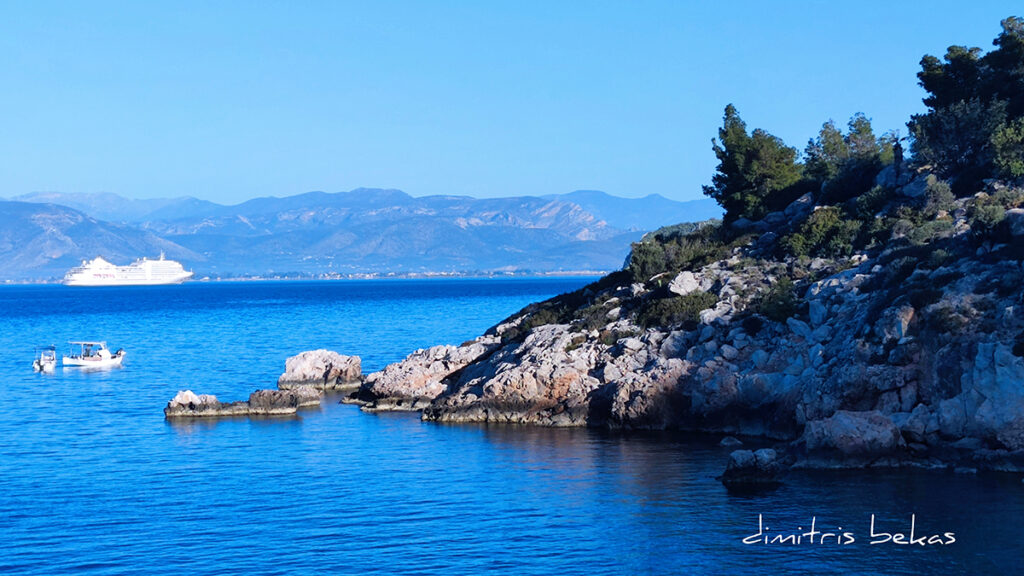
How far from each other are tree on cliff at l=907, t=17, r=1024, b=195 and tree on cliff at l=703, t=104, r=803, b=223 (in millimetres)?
6850

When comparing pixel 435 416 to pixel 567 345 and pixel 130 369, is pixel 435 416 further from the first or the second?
pixel 130 369

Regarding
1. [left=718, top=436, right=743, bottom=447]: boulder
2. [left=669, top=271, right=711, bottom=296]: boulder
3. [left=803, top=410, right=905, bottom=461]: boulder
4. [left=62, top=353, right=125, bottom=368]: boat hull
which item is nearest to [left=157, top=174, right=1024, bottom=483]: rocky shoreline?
[left=803, top=410, right=905, bottom=461]: boulder

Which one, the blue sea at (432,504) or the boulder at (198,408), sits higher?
the boulder at (198,408)

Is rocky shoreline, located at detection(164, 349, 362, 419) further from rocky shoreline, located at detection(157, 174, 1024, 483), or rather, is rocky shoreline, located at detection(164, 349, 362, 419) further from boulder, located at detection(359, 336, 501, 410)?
boulder, located at detection(359, 336, 501, 410)

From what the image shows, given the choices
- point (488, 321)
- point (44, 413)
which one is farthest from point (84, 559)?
point (488, 321)

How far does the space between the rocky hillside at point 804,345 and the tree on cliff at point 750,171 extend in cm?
433

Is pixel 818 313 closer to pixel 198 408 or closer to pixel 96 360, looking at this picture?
pixel 198 408

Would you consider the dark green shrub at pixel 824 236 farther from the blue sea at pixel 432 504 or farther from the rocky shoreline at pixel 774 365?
the blue sea at pixel 432 504

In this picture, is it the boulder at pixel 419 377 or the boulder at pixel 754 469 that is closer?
the boulder at pixel 754 469

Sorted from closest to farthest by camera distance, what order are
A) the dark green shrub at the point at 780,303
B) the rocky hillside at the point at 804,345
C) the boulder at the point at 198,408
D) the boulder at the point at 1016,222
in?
the rocky hillside at the point at 804,345, the boulder at the point at 1016,222, the dark green shrub at the point at 780,303, the boulder at the point at 198,408

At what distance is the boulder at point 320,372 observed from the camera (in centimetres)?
5081

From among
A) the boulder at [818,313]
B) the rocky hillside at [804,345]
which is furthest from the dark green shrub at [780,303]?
the boulder at [818,313]

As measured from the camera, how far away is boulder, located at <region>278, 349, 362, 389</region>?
50812 mm

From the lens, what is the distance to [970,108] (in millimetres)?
46281
